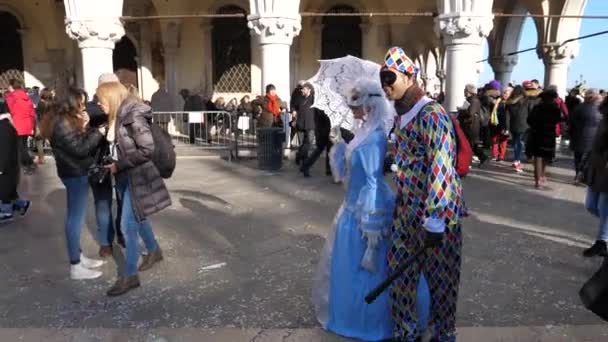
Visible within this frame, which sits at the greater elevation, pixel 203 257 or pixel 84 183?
pixel 84 183

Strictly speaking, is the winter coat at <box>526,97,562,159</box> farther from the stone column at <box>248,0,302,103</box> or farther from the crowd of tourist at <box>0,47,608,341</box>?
the stone column at <box>248,0,302,103</box>

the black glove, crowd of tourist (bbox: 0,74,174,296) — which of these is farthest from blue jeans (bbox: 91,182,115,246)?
the black glove

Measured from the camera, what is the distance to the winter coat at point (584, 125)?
7.18 m

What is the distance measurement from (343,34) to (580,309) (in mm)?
14457

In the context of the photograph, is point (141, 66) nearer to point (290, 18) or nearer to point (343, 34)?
point (343, 34)

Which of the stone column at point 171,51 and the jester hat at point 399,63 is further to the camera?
the stone column at point 171,51

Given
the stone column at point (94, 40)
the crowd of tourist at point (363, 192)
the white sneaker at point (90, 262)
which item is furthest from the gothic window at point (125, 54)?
the white sneaker at point (90, 262)

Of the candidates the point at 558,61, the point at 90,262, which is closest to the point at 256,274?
the point at 90,262

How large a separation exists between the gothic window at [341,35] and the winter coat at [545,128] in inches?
399

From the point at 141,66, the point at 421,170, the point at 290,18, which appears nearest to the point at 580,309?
the point at 421,170

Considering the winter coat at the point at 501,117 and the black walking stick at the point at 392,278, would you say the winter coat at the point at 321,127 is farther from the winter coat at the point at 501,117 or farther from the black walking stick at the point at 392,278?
the black walking stick at the point at 392,278

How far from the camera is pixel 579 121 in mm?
7328

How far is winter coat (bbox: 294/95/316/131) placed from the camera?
874cm

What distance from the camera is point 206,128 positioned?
11453 millimetres
